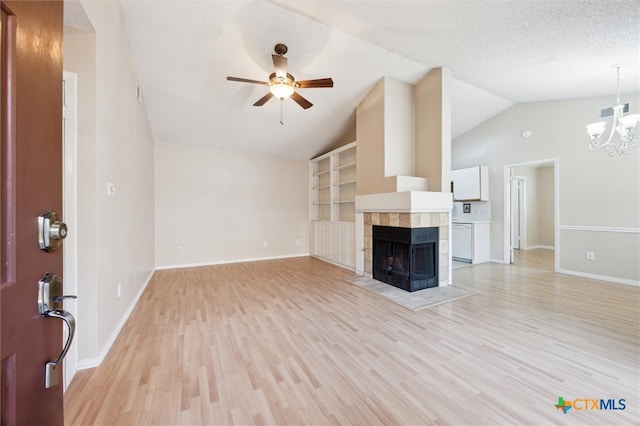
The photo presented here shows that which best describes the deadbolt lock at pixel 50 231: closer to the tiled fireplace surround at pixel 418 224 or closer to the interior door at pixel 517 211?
the tiled fireplace surround at pixel 418 224

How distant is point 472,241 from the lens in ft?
17.6

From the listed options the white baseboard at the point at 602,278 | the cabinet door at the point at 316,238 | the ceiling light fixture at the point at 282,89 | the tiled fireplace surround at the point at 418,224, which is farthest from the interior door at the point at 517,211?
the ceiling light fixture at the point at 282,89

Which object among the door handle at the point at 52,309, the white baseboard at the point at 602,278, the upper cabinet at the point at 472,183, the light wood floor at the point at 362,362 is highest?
the upper cabinet at the point at 472,183

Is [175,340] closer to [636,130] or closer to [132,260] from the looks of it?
[132,260]

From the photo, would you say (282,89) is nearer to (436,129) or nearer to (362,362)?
(436,129)

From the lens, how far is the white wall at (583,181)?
151 inches

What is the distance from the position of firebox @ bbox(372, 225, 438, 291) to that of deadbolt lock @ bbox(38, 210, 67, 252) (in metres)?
3.44

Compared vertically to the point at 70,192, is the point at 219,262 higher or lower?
lower

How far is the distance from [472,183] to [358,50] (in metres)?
3.96

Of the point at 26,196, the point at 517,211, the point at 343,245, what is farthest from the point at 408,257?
the point at 517,211

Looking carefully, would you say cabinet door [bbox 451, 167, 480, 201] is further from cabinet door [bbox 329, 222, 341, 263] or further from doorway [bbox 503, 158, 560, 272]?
cabinet door [bbox 329, 222, 341, 263]

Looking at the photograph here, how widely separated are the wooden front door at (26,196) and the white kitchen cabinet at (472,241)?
6.13m

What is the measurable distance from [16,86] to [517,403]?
2503mm

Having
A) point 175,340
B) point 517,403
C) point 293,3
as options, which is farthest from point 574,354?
point 293,3
